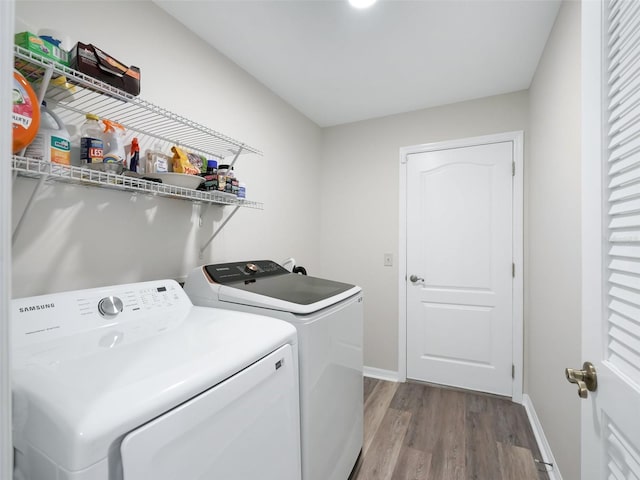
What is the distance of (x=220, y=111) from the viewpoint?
188 centimetres

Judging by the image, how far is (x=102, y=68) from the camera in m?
1.01

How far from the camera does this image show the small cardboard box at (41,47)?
850 mm

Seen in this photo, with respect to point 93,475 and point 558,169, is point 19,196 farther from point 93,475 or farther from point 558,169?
point 558,169

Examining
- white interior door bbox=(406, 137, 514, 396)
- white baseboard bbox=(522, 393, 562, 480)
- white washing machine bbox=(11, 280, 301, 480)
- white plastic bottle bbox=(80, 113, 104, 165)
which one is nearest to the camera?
white washing machine bbox=(11, 280, 301, 480)

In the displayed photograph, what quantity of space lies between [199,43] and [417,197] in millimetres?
1984

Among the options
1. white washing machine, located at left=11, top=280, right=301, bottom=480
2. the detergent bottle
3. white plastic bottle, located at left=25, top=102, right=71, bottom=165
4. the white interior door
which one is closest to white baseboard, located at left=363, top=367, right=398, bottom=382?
the white interior door

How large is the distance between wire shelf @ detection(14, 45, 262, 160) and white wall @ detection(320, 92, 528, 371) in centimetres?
142

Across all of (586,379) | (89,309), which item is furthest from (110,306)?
(586,379)

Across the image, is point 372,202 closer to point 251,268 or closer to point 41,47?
point 251,268

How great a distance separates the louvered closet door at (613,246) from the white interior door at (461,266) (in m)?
1.82

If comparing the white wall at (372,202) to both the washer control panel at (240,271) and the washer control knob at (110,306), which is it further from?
the washer control knob at (110,306)

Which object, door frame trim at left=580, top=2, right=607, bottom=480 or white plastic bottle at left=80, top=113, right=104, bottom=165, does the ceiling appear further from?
door frame trim at left=580, top=2, right=607, bottom=480

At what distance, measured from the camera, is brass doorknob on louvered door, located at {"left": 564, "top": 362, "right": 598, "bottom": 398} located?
727 millimetres

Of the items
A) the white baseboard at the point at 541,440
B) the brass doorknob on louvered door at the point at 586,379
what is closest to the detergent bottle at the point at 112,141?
the brass doorknob on louvered door at the point at 586,379
